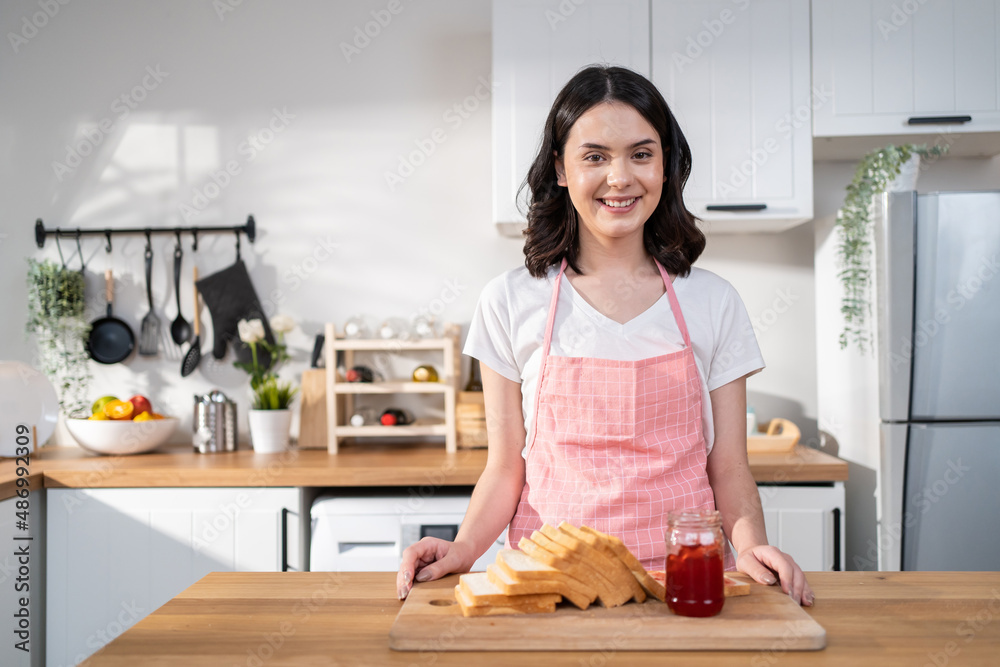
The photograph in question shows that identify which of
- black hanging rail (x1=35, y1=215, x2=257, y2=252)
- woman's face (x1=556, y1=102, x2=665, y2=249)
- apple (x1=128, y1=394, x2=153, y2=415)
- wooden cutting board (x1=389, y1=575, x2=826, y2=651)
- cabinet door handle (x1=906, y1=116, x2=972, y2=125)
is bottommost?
wooden cutting board (x1=389, y1=575, x2=826, y2=651)

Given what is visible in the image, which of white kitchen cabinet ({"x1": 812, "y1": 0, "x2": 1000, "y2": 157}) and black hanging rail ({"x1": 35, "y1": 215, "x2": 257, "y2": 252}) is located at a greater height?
white kitchen cabinet ({"x1": 812, "y1": 0, "x2": 1000, "y2": 157})

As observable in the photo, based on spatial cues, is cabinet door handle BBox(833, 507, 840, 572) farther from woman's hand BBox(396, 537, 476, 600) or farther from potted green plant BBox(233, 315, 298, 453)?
potted green plant BBox(233, 315, 298, 453)

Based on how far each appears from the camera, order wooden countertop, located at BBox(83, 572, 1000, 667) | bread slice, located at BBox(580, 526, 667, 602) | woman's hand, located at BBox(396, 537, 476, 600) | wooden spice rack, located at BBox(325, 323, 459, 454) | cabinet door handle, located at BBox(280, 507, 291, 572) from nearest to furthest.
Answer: wooden countertop, located at BBox(83, 572, 1000, 667)
bread slice, located at BBox(580, 526, 667, 602)
woman's hand, located at BBox(396, 537, 476, 600)
cabinet door handle, located at BBox(280, 507, 291, 572)
wooden spice rack, located at BBox(325, 323, 459, 454)

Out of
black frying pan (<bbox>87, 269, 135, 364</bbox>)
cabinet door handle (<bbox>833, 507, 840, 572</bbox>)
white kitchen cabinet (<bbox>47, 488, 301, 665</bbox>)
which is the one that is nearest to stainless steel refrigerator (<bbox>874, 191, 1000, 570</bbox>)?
cabinet door handle (<bbox>833, 507, 840, 572</bbox>)

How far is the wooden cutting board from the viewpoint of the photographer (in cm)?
79

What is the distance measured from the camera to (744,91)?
237cm

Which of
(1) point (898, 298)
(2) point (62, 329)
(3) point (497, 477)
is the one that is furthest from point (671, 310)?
(2) point (62, 329)

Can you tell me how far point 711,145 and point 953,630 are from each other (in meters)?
1.77

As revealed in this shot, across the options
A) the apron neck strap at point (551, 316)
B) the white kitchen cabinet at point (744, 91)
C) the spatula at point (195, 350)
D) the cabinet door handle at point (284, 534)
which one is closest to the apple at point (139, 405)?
the spatula at point (195, 350)

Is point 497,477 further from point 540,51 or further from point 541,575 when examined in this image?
point 540,51

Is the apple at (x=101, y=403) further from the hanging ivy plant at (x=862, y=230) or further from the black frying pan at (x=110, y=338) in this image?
the hanging ivy plant at (x=862, y=230)

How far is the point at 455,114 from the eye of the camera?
2.72 metres

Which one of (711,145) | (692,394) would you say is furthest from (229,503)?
(711,145)

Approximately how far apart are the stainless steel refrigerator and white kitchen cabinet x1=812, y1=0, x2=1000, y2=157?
415 mm
